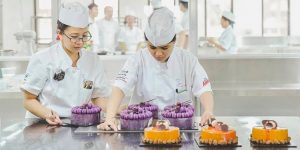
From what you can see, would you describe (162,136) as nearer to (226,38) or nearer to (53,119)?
(53,119)

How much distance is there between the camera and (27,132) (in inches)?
74.4

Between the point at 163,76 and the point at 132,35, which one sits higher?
the point at 132,35

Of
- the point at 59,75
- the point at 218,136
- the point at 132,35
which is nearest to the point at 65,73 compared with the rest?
the point at 59,75

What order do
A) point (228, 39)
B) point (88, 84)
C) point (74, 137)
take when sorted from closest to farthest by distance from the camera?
point (74, 137), point (88, 84), point (228, 39)

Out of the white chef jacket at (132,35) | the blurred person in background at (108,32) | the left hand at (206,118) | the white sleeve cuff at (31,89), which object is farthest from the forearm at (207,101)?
the white chef jacket at (132,35)

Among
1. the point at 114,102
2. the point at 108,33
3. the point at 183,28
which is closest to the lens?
the point at 114,102

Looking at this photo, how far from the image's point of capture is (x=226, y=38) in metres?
6.26

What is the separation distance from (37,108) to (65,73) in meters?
0.24

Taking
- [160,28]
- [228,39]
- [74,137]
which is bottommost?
[74,137]

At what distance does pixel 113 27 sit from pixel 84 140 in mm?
5292

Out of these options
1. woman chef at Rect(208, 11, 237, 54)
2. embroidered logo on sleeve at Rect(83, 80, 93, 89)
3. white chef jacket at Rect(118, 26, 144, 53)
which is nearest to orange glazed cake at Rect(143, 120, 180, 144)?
embroidered logo on sleeve at Rect(83, 80, 93, 89)

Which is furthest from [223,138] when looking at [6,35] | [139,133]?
[6,35]

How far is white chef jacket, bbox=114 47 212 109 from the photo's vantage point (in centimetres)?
238

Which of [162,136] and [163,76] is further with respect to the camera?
[163,76]
